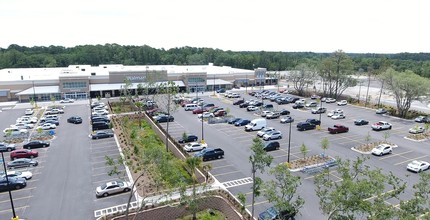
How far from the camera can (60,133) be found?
154ft

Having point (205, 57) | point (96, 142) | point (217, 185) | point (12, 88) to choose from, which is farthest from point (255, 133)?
point (205, 57)

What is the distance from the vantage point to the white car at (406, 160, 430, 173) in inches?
1298

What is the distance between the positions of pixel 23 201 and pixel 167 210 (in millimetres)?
13221

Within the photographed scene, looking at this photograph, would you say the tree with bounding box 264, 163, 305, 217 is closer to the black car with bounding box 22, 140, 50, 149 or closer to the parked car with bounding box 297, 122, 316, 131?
the parked car with bounding box 297, 122, 316, 131

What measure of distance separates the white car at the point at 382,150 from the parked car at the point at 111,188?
30.8 metres

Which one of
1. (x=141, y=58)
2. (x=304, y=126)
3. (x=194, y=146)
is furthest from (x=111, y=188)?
(x=141, y=58)

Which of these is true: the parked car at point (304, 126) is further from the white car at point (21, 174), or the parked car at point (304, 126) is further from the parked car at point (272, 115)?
the white car at point (21, 174)

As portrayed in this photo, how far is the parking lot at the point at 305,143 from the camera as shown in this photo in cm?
2956

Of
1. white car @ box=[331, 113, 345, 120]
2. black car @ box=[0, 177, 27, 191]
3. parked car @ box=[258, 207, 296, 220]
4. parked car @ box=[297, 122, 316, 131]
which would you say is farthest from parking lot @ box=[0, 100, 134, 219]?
white car @ box=[331, 113, 345, 120]

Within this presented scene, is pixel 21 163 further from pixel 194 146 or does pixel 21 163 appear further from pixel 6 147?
pixel 194 146

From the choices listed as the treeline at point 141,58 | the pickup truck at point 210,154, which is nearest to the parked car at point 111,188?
the pickup truck at point 210,154

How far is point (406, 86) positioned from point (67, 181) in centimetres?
5854

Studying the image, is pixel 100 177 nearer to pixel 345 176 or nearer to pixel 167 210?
pixel 167 210

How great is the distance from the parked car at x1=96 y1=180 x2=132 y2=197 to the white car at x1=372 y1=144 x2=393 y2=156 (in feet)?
101
